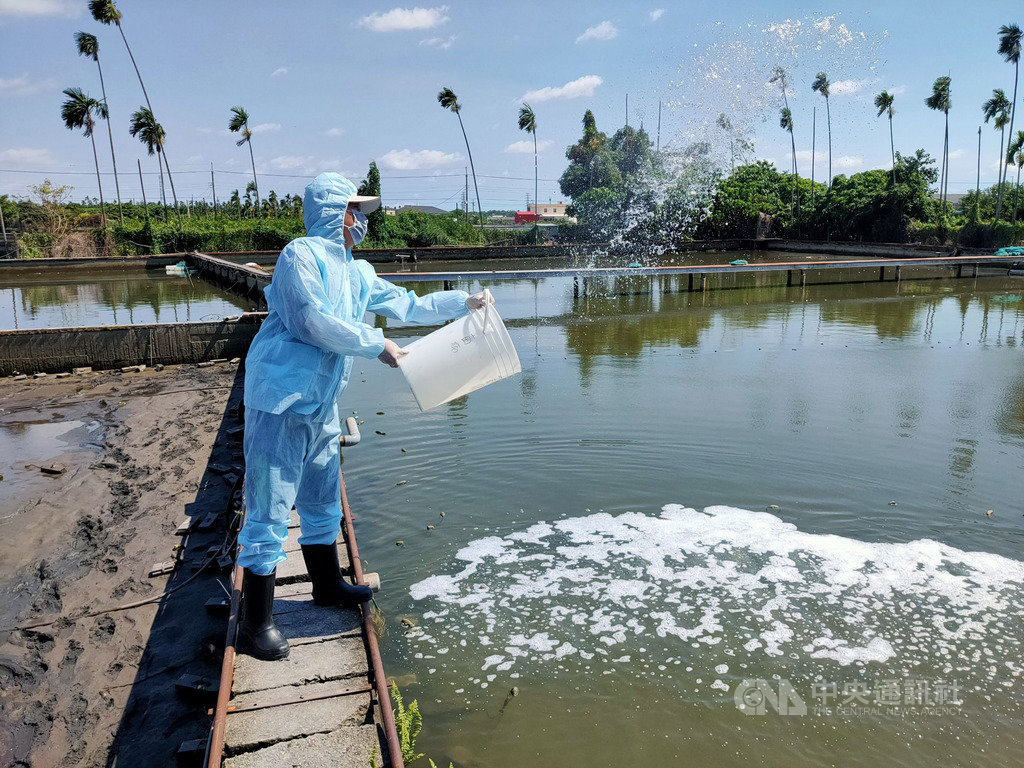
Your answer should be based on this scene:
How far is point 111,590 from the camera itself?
416 centimetres

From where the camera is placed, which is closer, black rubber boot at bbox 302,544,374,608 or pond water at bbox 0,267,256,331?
black rubber boot at bbox 302,544,374,608

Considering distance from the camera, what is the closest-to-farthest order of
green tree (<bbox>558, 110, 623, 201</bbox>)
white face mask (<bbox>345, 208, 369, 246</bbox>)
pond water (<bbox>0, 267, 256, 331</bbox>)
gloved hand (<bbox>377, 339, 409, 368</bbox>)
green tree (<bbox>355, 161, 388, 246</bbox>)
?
gloved hand (<bbox>377, 339, 409, 368</bbox>), white face mask (<bbox>345, 208, 369, 246</bbox>), pond water (<bbox>0, 267, 256, 331</bbox>), green tree (<bbox>355, 161, 388, 246</bbox>), green tree (<bbox>558, 110, 623, 201</bbox>)

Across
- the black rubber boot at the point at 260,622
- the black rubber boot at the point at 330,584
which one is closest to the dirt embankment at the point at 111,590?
the black rubber boot at the point at 260,622

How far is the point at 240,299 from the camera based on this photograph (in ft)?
65.8

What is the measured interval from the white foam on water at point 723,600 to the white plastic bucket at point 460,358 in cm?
143

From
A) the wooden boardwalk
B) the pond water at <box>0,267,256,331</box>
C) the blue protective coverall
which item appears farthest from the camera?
the pond water at <box>0,267,256,331</box>

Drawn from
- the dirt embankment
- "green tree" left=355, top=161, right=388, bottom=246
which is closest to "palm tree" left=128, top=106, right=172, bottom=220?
"green tree" left=355, top=161, right=388, bottom=246

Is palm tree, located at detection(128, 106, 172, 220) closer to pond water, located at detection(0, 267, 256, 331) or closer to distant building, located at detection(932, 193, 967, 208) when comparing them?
pond water, located at detection(0, 267, 256, 331)

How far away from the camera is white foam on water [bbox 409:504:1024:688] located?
3.57 metres

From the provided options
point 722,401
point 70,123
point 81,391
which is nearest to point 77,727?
point 722,401

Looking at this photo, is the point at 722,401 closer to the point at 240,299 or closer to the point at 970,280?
the point at 240,299

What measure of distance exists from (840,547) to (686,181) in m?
31.2

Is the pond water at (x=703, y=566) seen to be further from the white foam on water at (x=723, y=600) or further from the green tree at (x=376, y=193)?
the green tree at (x=376, y=193)

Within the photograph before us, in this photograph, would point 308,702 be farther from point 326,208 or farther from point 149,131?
point 149,131
